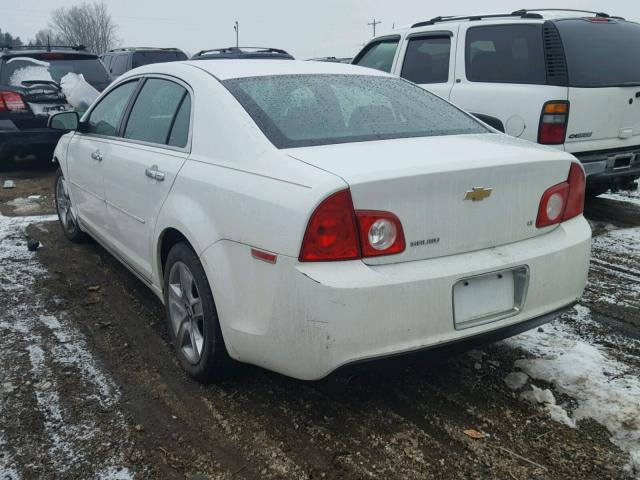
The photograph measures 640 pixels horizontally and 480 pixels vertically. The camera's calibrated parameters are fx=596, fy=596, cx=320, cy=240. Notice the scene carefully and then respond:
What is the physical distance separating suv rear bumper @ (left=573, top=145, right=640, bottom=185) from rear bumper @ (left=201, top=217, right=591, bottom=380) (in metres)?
3.20

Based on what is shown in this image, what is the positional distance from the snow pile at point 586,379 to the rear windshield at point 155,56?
13695 mm

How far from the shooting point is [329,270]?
232cm

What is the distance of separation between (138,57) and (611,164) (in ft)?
42.2

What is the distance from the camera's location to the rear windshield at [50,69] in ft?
29.2

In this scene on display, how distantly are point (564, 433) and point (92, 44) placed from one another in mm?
93368

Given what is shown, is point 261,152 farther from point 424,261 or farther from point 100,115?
point 100,115

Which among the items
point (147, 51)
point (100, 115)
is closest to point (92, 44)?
point (147, 51)

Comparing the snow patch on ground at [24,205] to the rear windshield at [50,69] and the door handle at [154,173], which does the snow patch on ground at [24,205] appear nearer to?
the rear windshield at [50,69]

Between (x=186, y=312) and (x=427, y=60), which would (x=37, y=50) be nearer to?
(x=427, y=60)

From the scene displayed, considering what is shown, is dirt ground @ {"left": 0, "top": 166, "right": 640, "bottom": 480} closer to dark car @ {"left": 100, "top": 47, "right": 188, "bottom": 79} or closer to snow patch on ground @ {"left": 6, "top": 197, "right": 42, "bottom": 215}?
snow patch on ground @ {"left": 6, "top": 197, "right": 42, "bottom": 215}

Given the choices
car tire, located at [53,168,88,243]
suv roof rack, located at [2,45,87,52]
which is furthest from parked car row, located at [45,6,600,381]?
suv roof rack, located at [2,45,87,52]

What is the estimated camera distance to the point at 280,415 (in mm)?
2863

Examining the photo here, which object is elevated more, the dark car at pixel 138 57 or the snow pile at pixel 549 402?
the dark car at pixel 138 57

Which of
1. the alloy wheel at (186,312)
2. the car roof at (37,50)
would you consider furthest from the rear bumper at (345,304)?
the car roof at (37,50)
